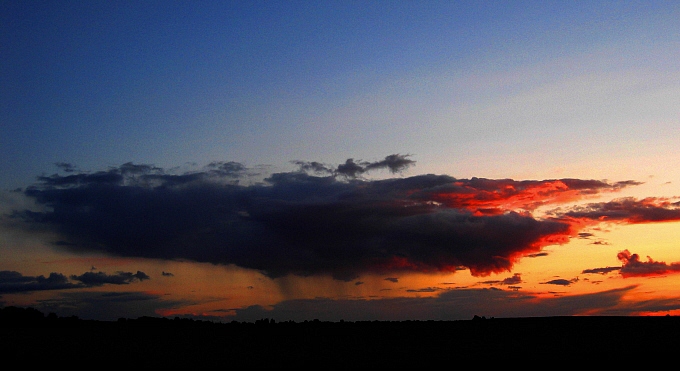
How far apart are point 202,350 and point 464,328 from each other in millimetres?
35962

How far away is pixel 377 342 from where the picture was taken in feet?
213

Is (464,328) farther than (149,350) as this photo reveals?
Yes

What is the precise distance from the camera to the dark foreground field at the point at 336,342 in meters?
51.8

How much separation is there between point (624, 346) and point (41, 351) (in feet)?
181

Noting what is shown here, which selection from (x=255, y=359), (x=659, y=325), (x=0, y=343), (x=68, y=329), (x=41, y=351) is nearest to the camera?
(x=255, y=359)

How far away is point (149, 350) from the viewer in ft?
192

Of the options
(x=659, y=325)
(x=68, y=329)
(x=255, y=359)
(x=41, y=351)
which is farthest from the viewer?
(x=68, y=329)

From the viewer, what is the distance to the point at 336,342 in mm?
65375

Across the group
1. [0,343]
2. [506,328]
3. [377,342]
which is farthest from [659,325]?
[0,343]

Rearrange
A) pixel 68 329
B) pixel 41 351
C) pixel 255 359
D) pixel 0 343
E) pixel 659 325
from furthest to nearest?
pixel 68 329 < pixel 659 325 < pixel 0 343 < pixel 41 351 < pixel 255 359

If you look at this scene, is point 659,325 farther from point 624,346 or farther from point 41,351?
point 41,351

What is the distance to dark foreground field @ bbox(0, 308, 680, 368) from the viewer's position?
51.8 meters

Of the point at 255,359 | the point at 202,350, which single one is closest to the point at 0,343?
the point at 202,350

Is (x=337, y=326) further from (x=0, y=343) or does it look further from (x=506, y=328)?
(x=0, y=343)
